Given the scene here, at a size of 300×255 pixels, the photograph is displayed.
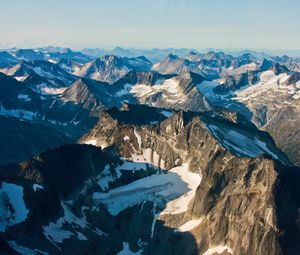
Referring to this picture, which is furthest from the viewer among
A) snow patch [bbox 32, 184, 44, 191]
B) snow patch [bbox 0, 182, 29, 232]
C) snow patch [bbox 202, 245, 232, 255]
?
snow patch [bbox 32, 184, 44, 191]

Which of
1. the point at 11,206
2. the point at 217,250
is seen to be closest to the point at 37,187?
the point at 11,206

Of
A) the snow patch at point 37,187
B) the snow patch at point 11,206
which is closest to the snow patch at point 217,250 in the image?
the snow patch at point 11,206

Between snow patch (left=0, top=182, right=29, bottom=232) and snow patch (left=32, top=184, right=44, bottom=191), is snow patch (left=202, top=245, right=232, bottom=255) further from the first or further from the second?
snow patch (left=32, top=184, right=44, bottom=191)

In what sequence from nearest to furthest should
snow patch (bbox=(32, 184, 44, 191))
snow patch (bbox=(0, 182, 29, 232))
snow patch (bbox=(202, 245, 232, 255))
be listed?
snow patch (bbox=(0, 182, 29, 232)), snow patch (bbox=(202, 245, 232, 255)), snow patch (bbox=(32, 184, 44, 191))

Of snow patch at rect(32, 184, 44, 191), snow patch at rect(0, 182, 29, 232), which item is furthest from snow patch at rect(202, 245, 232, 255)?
snow patch at rect(32, 184, 44, 191)

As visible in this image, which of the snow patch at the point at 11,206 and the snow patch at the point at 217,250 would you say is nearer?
the snow patch at the point at 11,206

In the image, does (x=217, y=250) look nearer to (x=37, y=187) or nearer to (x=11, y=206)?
(x=37, y=187)

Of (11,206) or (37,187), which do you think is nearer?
(11,206)

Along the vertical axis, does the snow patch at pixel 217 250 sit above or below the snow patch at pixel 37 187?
below

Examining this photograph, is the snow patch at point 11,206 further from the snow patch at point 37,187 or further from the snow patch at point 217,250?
the snow patch at point 217,250

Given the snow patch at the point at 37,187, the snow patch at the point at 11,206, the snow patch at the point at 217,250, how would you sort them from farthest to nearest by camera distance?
the snow patch at the point at 37,187 → the snow patch at the point at 217,250 → the snow patch at the point at 11,206

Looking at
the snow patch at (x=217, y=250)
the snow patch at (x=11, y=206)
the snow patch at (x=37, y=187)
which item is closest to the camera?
the snow patch at (x=11, y=206)
